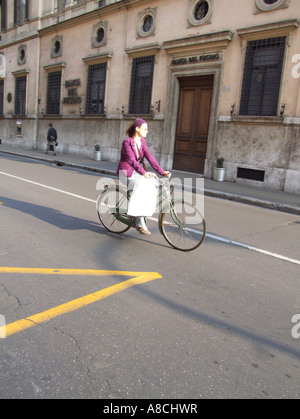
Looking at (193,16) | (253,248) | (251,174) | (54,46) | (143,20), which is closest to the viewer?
(253,248)

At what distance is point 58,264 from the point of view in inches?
160

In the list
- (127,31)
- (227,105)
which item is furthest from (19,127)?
(227,105)

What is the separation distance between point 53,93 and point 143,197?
1967 cm

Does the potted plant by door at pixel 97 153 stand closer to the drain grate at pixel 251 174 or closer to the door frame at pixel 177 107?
the door frame at pixel 177 107

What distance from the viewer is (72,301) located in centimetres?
320

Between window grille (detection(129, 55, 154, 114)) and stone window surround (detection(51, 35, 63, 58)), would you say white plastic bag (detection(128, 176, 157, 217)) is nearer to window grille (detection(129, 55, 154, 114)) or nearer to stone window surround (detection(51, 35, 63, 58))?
A: window grille (detection(129, 55, 154, 114))

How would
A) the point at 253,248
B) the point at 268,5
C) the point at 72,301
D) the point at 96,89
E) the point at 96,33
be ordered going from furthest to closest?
the point at 96,89 < the point at 96,33 < the point at 268,5 < the point at 253,248 < the point at 72,301

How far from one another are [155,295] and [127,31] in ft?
55.2

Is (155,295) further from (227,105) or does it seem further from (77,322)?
(227,105)

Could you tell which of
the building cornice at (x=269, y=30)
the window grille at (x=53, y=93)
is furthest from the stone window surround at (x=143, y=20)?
the window grille at (x=53, y=93)

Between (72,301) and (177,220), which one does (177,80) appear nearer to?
(177,220)

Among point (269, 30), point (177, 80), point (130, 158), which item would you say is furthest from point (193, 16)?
point (130, 158)

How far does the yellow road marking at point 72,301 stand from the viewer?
2781 mm

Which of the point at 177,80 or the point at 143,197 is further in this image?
the point at 177,80
